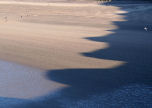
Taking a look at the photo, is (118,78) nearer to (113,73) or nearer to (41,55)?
(113,73)

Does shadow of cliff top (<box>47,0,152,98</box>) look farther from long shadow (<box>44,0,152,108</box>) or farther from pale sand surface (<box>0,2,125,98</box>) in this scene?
pale sand surface (<box>0,2,125,98</box>)

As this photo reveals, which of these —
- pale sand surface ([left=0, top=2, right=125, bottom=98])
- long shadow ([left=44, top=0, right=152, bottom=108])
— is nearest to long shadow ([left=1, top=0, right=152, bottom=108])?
long shadow ([left=44, top=0, right=152, bottom=108])

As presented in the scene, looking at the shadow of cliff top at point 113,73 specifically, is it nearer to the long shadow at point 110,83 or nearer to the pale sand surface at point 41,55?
the long shadow at point 110,83

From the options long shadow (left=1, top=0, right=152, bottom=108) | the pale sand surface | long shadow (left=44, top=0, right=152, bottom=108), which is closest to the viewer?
long shadow (left=1, top=0, right=152, bottom=108)

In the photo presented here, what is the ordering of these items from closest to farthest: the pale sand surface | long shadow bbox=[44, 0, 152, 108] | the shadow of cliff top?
long shadow bbox=[44, 0, 152, 108] → the shadow of cliff top → the pale sand surface

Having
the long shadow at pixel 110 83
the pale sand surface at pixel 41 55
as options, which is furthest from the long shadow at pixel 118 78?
the pale sand surface at pixel 41 55

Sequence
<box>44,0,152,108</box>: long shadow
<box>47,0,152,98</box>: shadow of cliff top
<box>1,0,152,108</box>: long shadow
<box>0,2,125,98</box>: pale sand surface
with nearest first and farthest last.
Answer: <box>1,0,152,108</box>: long shadow
<box>44,0,152,108</box>: long shadow
<box>47,0,152,98</box>: shadow of cliff top
<box>0,2,125,98</box>: pale sand surface

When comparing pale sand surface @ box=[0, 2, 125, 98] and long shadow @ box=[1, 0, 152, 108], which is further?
pale sand surface @ box=[0, 2, 125, 98]

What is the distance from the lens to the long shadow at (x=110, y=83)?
883cm

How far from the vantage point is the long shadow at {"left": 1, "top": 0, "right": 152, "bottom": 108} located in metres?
8.83

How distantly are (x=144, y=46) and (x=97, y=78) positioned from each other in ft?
18.6

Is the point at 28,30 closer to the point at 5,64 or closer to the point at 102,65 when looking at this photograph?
the point at 5,64

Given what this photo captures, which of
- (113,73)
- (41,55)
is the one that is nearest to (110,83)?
(113,73)

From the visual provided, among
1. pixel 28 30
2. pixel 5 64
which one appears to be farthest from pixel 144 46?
pixel 28 30
